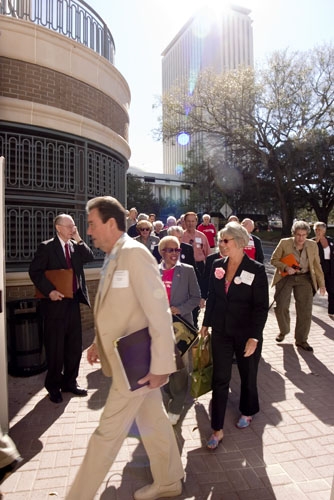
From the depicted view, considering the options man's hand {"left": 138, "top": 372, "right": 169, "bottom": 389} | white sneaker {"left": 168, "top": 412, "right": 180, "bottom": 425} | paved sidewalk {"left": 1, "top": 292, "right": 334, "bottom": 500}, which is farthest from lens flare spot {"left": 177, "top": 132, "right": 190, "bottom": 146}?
man's hand {"left": 138, "top": 372, "right": 169, "bottom": 389}

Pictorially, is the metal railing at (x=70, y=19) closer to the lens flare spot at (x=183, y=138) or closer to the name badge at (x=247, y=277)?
the name badge at (x=247, y=277)

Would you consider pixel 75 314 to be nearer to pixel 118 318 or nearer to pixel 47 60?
pixel 118 318

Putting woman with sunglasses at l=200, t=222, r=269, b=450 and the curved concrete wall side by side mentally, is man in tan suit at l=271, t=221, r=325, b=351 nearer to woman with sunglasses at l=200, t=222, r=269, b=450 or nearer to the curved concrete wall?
woman with sunglasses at l=200, t=222, r=269, b=450

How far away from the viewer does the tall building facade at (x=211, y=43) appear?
7750cm

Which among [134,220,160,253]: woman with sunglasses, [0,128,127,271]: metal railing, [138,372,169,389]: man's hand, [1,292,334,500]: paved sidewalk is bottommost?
[1,292,334,500]: paved sidewalk

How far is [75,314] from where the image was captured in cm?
474

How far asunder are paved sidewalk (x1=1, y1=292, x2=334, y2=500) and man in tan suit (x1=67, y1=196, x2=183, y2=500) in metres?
0.65

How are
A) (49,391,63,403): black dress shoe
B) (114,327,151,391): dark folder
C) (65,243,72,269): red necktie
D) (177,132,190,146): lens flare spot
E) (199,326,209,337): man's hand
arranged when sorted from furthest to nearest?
(177,132,190,146): lens flare spot
(65,243,72,269): red necktie
(49,391,63,403): black dress shoe
(199,326,209,337): man's hand
(114,327,151,391): dark folder

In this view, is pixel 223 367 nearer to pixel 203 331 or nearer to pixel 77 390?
pixel 203 331

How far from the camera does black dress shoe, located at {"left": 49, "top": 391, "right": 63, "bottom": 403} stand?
4367 millimetres

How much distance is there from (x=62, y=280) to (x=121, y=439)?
2.49 m

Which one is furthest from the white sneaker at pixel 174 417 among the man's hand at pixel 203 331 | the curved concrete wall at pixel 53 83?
the curved concrete wall at pixel 53 83

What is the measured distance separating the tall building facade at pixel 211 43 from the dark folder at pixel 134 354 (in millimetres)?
59331

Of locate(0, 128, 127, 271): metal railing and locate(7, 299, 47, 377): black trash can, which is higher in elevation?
locate(0, 128, 127, 271): metal railing
